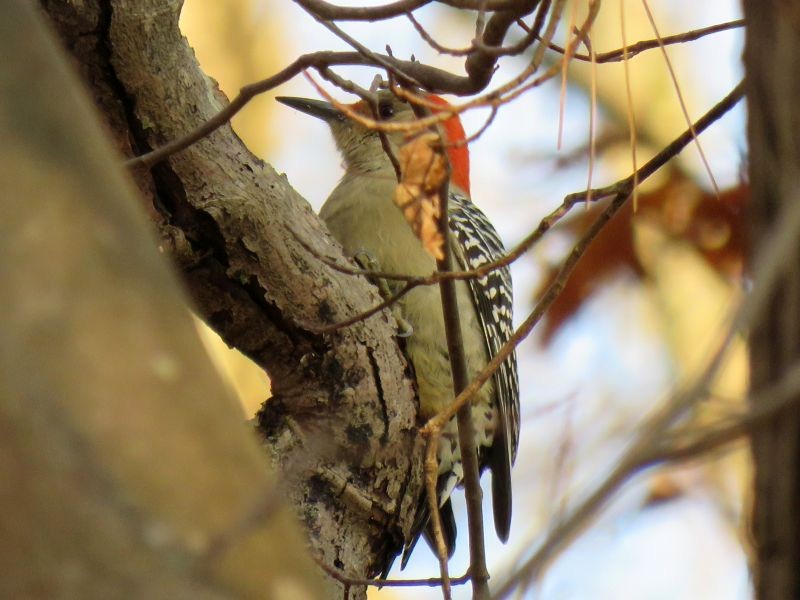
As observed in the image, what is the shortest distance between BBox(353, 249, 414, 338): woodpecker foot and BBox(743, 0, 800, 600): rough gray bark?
279 cm

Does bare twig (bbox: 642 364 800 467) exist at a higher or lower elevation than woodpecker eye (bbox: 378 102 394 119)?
lower

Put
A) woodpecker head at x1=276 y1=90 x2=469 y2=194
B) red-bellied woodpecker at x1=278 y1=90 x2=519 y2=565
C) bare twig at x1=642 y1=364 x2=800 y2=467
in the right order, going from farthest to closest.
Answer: woodpecker head at x1=276 y1=90 x2=469 y2=194 < red-bellied woodpecker at x1=278 y1=90 x2=519 y2=565 < bare twig at x1=642 y1=364 x2=800 y2=467

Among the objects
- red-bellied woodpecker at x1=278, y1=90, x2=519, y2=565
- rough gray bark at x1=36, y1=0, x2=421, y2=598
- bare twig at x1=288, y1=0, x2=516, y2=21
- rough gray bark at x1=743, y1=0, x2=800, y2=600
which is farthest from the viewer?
red-bellied woodpecker at x1=278, y1=90, x2=519, y2=565

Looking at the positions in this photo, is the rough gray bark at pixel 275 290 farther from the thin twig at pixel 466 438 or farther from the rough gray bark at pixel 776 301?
the rough gray bark at pixel 776 301

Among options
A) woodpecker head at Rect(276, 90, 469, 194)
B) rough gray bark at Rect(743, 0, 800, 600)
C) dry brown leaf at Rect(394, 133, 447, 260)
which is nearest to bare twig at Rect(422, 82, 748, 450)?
dry brown leaf at Rect(394, 133, 447, 260)

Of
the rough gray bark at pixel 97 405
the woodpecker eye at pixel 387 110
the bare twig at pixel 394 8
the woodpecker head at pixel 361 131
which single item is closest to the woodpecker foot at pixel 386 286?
the woodpecker head at pixel 361 131

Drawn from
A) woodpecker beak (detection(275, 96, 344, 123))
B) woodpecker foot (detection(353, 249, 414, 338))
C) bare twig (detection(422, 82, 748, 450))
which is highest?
woodpecker beak (detection(275, 96, 344, 123))

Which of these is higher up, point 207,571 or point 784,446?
point 207,571

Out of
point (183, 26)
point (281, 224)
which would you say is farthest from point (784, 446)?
point (183, 26)

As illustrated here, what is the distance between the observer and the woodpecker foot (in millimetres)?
4679

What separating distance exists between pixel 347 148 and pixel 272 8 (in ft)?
14.9

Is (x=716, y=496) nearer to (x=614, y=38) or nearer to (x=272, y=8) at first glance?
(x=614, y=38)

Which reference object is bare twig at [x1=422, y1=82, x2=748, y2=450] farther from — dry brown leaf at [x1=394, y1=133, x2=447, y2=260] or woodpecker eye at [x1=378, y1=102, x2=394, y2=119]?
woodpecker eye at [x1=378, y1=102, x2=394, y2=119]

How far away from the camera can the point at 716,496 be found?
488cm
